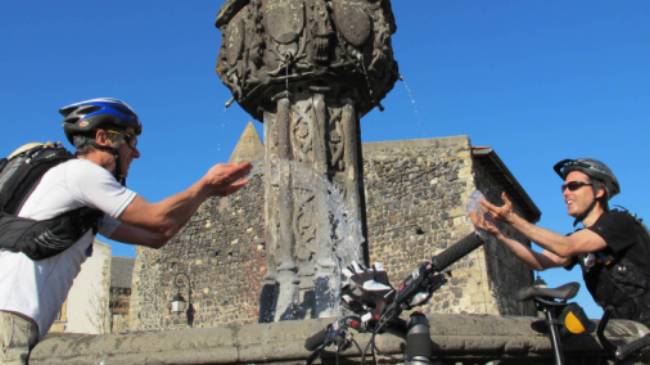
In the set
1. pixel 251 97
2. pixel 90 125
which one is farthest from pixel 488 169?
pixel 90 125

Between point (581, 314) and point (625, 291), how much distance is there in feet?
1.83

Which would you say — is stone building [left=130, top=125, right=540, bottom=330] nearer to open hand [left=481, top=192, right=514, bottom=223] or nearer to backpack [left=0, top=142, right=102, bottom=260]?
open hand [left=481, top=192, right=514, bottom=223]

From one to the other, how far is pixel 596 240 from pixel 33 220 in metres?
2.42

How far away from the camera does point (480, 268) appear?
53.1 feet

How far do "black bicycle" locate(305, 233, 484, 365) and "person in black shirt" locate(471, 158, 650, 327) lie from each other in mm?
563

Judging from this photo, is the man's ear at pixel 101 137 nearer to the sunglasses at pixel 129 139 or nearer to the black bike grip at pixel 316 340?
the sunglasses at pixel 129 139

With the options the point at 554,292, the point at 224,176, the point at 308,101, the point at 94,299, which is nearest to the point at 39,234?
the point at 224,176

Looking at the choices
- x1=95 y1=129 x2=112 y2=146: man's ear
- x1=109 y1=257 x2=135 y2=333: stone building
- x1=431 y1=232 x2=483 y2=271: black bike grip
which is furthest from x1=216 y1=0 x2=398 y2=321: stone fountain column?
x1=109 y1=257 x2=135 y2=333: stone building

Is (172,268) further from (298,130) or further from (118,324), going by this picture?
(298,130)

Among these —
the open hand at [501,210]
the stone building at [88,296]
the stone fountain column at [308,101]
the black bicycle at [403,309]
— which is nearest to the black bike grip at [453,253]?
the black bicycle at [403,309]

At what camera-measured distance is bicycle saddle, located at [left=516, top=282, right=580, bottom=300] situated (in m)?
3.07

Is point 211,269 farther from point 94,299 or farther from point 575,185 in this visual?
point 575,185

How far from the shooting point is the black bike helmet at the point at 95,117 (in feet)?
9.15

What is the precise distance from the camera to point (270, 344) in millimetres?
3090
